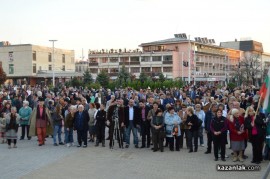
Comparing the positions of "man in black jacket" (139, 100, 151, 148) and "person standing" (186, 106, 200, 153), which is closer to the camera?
"person standing" (186, 106, 200, 153)

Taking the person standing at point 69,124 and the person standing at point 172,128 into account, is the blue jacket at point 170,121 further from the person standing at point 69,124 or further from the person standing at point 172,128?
the person standing at point 69,124

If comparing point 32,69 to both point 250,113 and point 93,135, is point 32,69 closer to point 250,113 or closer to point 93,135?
point 93,135

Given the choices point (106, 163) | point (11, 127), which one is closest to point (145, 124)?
point (106, 163)

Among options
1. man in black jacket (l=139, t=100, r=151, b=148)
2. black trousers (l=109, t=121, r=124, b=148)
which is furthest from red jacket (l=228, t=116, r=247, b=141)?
black trousers (l=109, t=121, r=124, b=148)

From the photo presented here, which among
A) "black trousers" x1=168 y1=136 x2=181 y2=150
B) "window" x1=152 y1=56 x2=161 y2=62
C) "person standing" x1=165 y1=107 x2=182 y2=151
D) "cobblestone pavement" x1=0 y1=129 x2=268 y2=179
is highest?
"window" x1=152 y1=56 x2=161 y2=62

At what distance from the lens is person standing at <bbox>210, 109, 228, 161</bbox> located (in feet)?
40.9

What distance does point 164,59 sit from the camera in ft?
305

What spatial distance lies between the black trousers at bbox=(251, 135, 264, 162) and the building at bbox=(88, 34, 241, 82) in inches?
2896

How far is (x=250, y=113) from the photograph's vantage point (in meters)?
12.4

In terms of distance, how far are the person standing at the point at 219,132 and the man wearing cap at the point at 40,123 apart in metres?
6.79

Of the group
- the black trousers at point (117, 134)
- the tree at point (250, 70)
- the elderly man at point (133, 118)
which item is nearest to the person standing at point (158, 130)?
the elderly man at point (133, 118)

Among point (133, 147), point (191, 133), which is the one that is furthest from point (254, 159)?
point (133, 147)

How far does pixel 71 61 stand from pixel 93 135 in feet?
281

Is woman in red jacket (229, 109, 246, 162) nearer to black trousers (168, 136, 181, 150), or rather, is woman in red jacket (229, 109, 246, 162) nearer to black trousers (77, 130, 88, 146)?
black trousers (168, 136, 181, 150)
